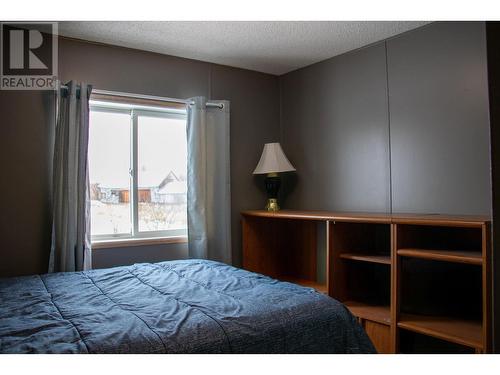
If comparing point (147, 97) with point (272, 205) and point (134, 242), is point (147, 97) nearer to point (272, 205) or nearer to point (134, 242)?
→ point (134, 242)

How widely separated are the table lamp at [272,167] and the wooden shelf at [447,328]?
141 cm

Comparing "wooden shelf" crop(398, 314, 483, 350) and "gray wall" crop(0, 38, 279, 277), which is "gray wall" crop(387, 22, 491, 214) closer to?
"wooden shelf" crop(398, 314, 483, 350)

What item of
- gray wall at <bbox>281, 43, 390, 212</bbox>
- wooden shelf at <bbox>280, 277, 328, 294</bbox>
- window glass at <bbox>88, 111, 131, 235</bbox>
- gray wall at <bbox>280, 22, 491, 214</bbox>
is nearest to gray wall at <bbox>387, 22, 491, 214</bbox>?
gray wall at <bbox>280, 22, 491, 214</bbox>

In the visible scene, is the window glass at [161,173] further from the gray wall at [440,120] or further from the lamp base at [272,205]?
the gray wall at [440,120]

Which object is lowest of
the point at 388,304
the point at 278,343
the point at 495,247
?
the point at 388,304

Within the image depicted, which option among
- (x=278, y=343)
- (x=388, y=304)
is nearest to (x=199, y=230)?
(x=388, y=304)

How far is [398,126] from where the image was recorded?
2.71m

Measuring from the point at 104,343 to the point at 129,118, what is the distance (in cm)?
207

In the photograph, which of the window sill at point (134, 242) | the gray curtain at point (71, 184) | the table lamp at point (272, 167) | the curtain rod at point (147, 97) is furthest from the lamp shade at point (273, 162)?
the gray curtain at point (71, 184)

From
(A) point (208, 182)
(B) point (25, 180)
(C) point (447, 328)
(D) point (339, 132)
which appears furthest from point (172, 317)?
(D) point (339, 132)

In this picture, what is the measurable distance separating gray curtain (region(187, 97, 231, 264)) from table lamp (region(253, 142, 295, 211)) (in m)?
0.31

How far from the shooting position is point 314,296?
1.77 m

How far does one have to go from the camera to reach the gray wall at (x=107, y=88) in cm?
251
